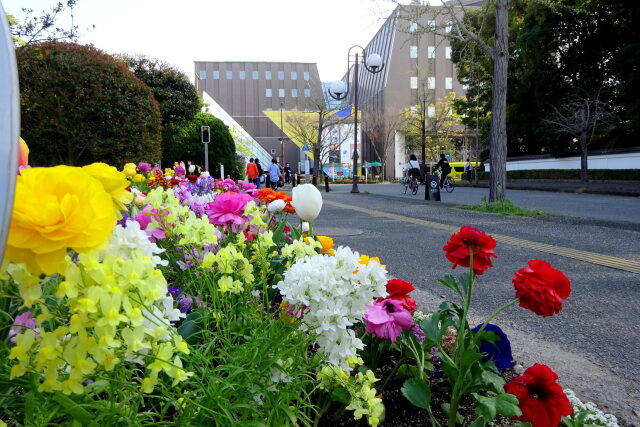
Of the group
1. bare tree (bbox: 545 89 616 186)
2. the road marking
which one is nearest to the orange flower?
the road marking

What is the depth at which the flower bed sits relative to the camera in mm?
680

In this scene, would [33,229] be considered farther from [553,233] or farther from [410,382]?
[553,233]

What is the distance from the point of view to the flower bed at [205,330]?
680mm

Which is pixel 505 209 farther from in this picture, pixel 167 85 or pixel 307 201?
pixel 167 85

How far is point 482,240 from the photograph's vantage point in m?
1.62

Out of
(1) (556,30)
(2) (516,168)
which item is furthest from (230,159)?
(2) (516,168)

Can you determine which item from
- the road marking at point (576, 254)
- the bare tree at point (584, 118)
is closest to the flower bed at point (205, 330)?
the road marking at point (576, 254)

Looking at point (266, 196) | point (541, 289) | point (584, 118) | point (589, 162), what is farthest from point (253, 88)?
point (541, 289)

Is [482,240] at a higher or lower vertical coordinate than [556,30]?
lower

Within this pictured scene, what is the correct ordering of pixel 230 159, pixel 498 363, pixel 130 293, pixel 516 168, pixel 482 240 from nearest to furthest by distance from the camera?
pixel 130 293 < pixel 482 240 < pixel 498 363 < pixel 230 159 < pixel 516 168

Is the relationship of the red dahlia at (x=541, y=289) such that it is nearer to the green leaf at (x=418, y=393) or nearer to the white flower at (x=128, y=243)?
the green leaf at (x=418, y=393)

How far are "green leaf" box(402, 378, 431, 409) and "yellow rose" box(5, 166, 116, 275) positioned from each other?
3.49 feet

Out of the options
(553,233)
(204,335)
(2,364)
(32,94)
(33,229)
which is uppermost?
(32,94)

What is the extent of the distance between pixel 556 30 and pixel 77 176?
27896 mm
